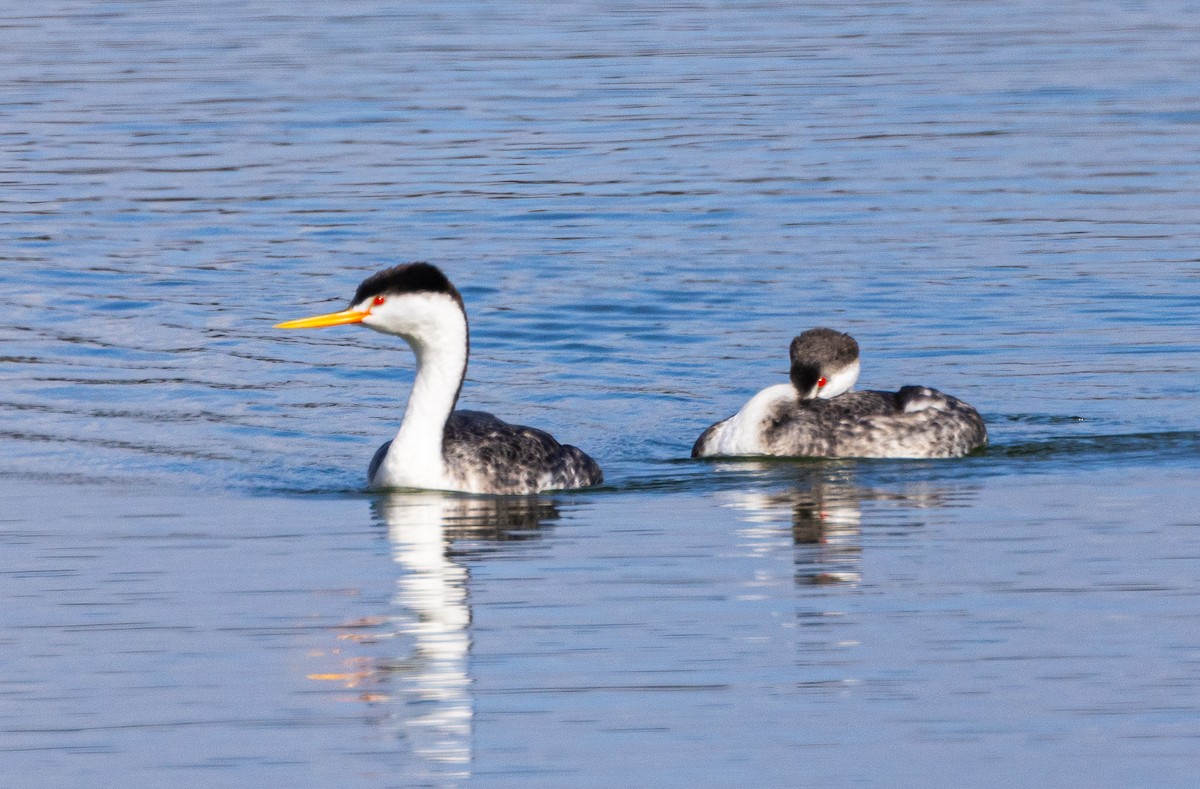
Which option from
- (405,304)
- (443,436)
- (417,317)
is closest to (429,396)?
(443,436)

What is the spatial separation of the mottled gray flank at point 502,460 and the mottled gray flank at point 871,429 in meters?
1.89

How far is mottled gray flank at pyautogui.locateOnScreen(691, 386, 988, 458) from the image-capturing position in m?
17.2

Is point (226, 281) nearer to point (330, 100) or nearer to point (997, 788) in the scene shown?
point (330, 100)

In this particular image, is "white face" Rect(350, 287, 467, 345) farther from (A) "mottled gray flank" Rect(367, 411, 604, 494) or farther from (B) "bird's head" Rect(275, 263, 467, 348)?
(A) "mottled gray flank" Rect(367, 411, 604, 494)

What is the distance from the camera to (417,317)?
15203mm

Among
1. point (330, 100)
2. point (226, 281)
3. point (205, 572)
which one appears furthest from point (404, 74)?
point (205, 572)

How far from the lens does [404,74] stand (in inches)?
1545


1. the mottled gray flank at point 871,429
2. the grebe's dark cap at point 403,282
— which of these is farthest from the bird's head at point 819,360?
the grebe's dark cap at point 403,282

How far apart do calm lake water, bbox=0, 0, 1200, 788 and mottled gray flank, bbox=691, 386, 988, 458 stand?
0.27 meters

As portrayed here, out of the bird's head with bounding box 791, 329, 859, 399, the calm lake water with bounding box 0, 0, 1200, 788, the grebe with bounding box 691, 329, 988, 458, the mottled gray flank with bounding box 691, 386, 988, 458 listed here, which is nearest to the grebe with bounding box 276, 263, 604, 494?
the calm lake water with bounding box 0, 0, 1200, 788

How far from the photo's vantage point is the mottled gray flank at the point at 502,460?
612 inches

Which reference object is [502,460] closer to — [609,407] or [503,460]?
[503,460]

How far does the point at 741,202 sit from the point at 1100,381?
9087 mm

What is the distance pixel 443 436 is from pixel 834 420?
3318 millimetres
